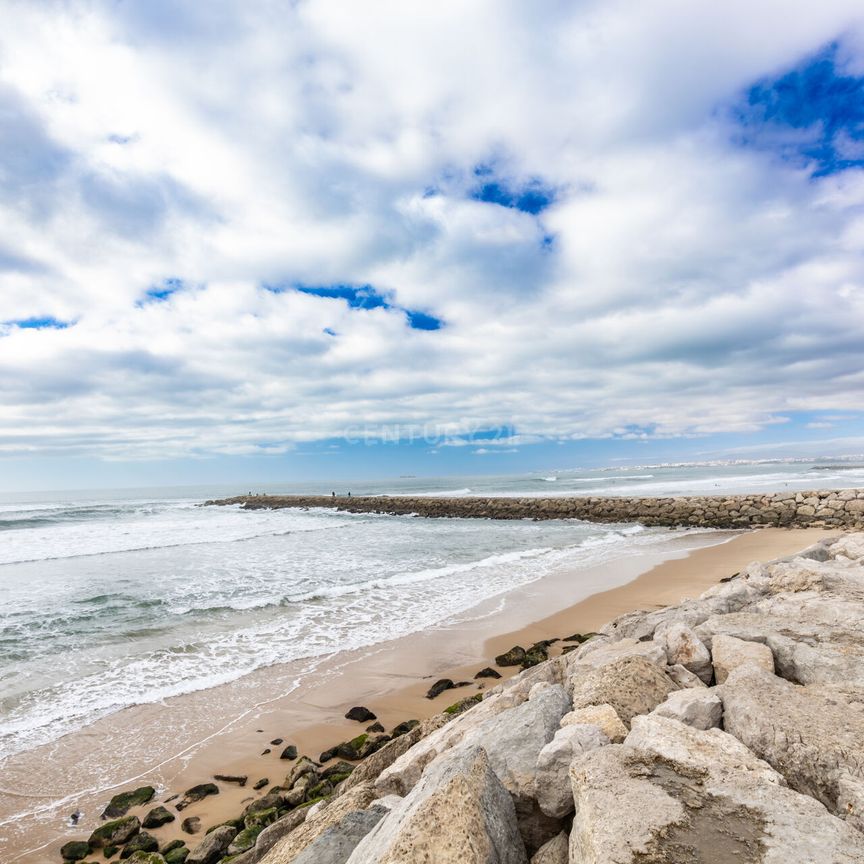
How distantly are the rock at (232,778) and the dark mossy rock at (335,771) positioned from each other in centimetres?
83

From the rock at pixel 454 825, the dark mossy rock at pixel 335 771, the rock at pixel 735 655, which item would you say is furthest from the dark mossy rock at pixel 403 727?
the rock at pixel 454 825

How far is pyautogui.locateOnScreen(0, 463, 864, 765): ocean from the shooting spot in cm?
749

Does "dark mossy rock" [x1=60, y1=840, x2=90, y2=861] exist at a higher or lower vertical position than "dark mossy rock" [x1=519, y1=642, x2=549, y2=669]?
lower

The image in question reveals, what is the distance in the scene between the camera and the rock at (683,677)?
3756 millimetres

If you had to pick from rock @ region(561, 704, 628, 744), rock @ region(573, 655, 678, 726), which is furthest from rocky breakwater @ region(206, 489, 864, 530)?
rock @ region(561, 704, 628, 744)

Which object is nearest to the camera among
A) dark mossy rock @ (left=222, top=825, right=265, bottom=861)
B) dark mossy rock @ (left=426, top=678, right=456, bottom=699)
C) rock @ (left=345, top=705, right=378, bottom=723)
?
dark mossy rock @ (left=222, top=825, right=265, bottom=861)

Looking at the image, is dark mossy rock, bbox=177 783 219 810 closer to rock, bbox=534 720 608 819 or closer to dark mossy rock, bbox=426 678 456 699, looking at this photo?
dark mossy rock, bbox=426 678 456 699

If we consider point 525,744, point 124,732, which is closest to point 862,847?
point 525,744

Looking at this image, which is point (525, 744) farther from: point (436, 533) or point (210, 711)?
point (436, 533)

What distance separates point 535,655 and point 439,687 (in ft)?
5.67

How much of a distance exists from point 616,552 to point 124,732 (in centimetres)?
1602

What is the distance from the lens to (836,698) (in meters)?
2.96

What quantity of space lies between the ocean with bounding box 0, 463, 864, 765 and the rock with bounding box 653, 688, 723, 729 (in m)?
6.51

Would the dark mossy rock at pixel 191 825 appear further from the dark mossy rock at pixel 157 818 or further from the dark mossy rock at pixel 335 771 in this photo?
the dark mossy rock at pixel 335 771
